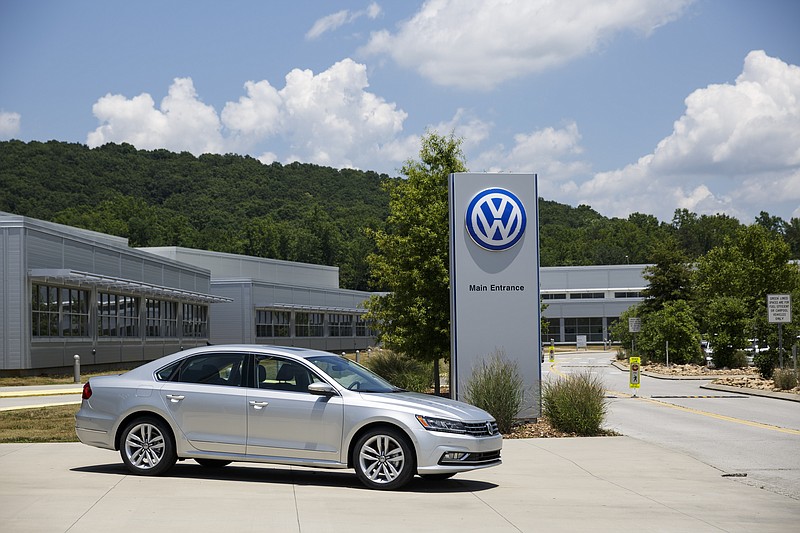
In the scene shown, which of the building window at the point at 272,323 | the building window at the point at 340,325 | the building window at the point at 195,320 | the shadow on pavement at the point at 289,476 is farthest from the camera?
the building window at the point at 340,325

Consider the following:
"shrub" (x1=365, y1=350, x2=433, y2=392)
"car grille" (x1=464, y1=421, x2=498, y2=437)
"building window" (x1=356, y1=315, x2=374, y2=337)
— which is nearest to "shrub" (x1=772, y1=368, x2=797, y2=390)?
"shrub" (x1=365, y1=350, x2=433, y2=392)

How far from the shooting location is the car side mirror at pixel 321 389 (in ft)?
35.0

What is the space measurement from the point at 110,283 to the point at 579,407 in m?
31.5

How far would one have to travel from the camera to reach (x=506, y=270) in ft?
59.7

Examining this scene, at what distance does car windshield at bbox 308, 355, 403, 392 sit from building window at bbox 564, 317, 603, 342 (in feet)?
310

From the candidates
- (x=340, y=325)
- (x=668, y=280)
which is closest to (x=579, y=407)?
(x=668, y=280)

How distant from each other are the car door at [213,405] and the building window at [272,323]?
188 ft

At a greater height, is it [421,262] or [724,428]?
[421,262]

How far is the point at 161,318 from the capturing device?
54719 mm

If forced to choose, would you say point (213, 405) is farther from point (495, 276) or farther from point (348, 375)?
point (495, 276)

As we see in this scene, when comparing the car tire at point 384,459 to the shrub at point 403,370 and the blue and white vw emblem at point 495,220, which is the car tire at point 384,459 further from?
the shrub at point 403,370

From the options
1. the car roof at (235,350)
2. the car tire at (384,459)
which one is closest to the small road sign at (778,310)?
the car roof at (235,350)

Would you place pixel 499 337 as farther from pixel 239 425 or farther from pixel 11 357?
pixel 11 357

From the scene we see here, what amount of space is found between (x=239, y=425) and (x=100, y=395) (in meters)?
1.87
